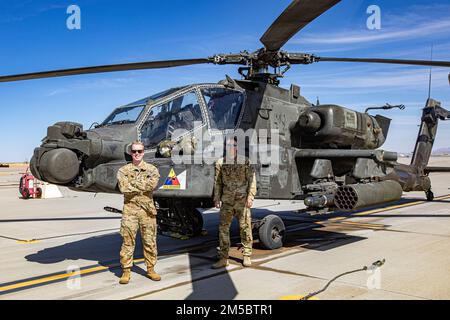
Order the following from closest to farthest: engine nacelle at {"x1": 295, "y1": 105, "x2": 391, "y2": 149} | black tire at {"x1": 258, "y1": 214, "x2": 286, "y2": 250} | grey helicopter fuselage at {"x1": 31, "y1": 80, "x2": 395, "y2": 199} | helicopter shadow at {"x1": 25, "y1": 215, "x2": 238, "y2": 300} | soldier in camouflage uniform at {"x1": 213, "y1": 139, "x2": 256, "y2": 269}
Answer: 1. helicopter shadow at {"x1": 25, "y1": 215, "x2": 238, "y2": 300}
2. grey helicopter fuselage at {"x1": 31, "y1": 80, "x2": 395, "y2": 199}
3. soldier in camouflage uniform at {"x1": 213, "y1": 139, "x2": 256, "y2": 269}
4. black tire at {"x1": 258, "y1": 214, "x2": 286, "y2": 250}
5. engine nacelle at {"x1": 295, "y1": 105, "x2": 391, "y2": 149}

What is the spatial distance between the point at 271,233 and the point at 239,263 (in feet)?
3.90

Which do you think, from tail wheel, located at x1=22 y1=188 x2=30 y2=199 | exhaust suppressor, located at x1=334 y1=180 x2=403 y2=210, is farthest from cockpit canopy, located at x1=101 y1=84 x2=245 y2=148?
tail wheel, located at x1=22 y1=188 x2=30 y2=199

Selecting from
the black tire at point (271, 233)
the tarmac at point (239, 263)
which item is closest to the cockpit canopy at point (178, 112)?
the black tire at point (271, 233)

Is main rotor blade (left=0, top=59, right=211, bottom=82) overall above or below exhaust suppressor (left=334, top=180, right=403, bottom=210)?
above

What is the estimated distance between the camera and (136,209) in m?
5.45

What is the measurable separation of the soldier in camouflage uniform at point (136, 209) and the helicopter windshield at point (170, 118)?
3.39 ft

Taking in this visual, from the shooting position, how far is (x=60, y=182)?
18.3 feet

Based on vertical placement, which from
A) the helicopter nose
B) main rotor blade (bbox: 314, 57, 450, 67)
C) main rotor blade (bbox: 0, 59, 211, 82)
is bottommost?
the helicopter nose

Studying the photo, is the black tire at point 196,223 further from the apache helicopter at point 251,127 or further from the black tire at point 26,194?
the black tire at point 26,194

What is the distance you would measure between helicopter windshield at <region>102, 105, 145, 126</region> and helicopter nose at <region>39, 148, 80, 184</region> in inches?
52.9

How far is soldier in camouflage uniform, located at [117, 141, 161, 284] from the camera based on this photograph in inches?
211

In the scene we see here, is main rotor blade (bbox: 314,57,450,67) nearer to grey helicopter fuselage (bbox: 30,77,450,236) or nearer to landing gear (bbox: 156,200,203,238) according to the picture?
grey helicopter fuselage (bbox: 30,77,450,236)
